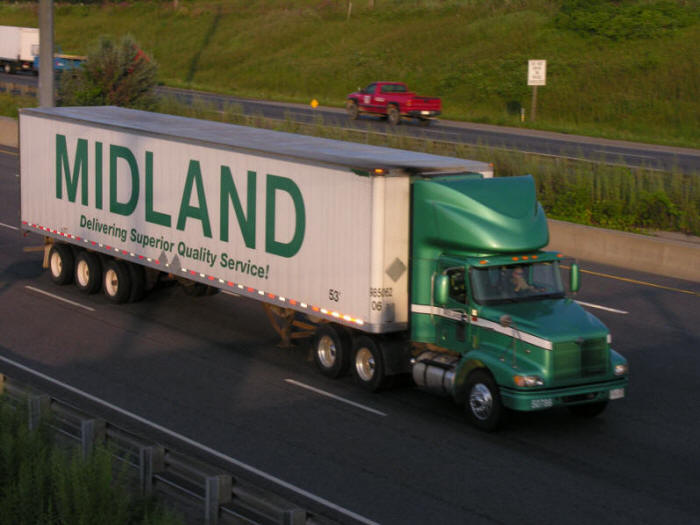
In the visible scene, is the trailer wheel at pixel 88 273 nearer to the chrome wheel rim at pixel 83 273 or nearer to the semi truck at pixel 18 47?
the chrome wheel rim at pixel 83 273

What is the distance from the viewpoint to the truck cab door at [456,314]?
14.9 metres

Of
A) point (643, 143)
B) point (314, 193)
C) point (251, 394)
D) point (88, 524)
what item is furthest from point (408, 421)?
point (643, 143)

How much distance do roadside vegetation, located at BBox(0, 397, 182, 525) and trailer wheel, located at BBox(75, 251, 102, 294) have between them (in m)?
11.9

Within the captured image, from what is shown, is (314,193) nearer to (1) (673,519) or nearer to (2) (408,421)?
(2) (408,421)

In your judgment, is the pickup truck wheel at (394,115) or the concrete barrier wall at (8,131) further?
the pickup truck wheel at (394,115)

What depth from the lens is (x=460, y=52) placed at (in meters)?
76.2

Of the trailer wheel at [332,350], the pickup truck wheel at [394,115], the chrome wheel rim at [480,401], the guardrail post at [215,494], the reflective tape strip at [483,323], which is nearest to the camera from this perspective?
the guardrail post at [215,494]

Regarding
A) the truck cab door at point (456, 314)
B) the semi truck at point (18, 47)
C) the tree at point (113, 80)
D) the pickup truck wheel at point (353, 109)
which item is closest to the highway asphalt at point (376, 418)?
the truck cab door at point (456, 314)

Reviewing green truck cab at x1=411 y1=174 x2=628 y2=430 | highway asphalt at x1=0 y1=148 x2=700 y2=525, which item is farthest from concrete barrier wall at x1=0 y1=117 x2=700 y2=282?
green truck cab at x1=411 y1=174 x2=628 y2=430

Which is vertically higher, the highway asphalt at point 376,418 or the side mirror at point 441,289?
the side mirror at point 441,289

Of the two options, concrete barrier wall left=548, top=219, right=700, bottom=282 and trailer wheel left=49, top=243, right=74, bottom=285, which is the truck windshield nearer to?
concrete barrier wall left=548, top=219, right=700, bottom=282

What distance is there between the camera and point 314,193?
1652 centimetres

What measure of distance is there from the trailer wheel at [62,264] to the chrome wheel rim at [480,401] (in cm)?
1138

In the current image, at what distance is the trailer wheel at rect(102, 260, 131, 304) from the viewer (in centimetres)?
2133
